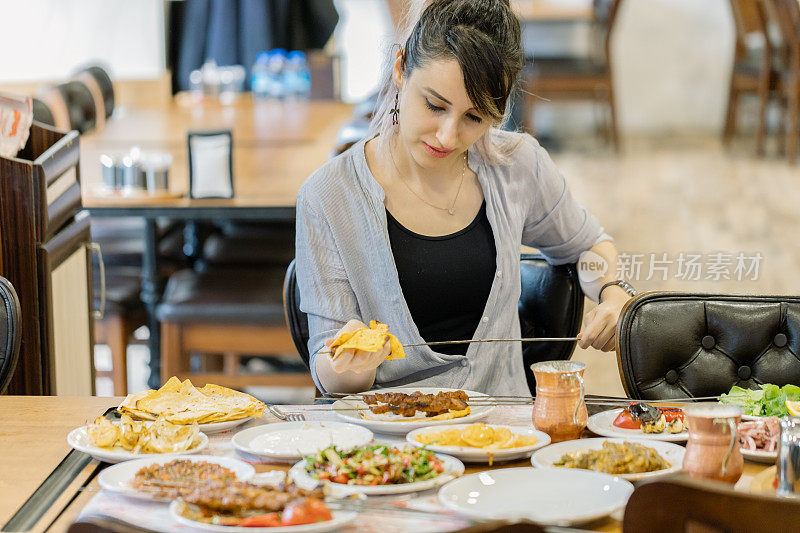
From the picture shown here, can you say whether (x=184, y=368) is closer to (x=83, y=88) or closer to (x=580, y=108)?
(x=83, y=88)

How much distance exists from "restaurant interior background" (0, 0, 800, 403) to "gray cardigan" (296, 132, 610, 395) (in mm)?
217

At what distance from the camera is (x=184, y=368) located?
132 inches

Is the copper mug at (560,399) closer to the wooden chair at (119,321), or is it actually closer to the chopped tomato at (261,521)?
the chopped tomato at (261,521)

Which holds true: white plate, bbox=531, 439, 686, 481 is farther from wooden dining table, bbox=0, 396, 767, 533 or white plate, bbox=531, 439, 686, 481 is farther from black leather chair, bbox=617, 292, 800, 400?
black leather chair, bbox=617, 292, 800, 400

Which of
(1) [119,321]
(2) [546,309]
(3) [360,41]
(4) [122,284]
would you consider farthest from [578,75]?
(2) [546,309]

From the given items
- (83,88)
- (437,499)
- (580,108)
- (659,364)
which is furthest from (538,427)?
(580,108)

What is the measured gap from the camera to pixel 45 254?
2.27 m

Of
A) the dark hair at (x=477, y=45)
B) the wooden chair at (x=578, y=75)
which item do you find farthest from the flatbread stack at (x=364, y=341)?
the wooden chair at (x=578, y=75)

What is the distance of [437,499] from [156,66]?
6.29 meters

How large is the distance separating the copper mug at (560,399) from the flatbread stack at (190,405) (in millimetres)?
426

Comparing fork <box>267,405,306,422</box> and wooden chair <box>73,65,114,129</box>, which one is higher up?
wooden chair <box>73,65,114,129</box>

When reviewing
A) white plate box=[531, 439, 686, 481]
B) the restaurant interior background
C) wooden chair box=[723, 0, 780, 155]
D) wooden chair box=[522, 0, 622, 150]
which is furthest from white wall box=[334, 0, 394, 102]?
white plate box=[531, 439, 686, 481]

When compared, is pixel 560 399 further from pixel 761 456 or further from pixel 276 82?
pixel 276 82

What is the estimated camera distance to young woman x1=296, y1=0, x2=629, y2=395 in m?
1.82
